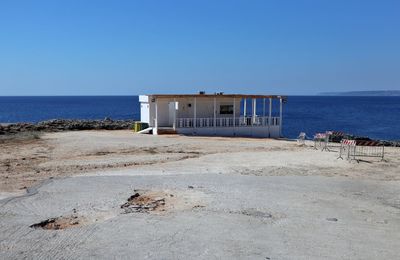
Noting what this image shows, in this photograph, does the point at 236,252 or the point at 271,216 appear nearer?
the point at 236,252

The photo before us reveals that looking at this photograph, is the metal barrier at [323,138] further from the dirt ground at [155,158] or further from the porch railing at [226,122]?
the porch railing at [226,122]

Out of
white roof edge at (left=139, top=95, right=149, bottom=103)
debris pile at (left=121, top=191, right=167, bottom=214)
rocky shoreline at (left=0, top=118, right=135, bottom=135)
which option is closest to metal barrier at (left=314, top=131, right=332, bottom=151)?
white roof edge at (left=139, top=95, right=149, bottom=103)

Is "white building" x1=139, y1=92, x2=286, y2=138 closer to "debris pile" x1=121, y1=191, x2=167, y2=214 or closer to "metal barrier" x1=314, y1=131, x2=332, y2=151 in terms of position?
"metal barrier" x1=314, y1=131, x2=332, y2=151

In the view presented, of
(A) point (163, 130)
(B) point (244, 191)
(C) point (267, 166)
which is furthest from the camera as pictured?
(A) point (163, 130)

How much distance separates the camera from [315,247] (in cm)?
870

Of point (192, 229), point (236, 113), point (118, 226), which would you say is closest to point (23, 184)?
point (118, 226)

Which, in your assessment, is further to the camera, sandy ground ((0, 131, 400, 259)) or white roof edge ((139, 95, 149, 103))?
white roof edge ((139, 95, 149, 103))

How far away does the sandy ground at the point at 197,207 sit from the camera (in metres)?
8.58

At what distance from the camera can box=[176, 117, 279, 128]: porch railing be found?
32625 millimetres

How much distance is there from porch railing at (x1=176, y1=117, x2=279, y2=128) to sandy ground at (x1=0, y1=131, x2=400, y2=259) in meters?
11.3

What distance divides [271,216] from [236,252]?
269cm

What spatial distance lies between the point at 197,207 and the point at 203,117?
22751mm

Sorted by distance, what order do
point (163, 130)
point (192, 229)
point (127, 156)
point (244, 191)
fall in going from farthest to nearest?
point (163, 130) → point (127, 156) → point (244, 191) → point (192, 229)

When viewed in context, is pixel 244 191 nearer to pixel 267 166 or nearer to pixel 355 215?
pixel 355 215
